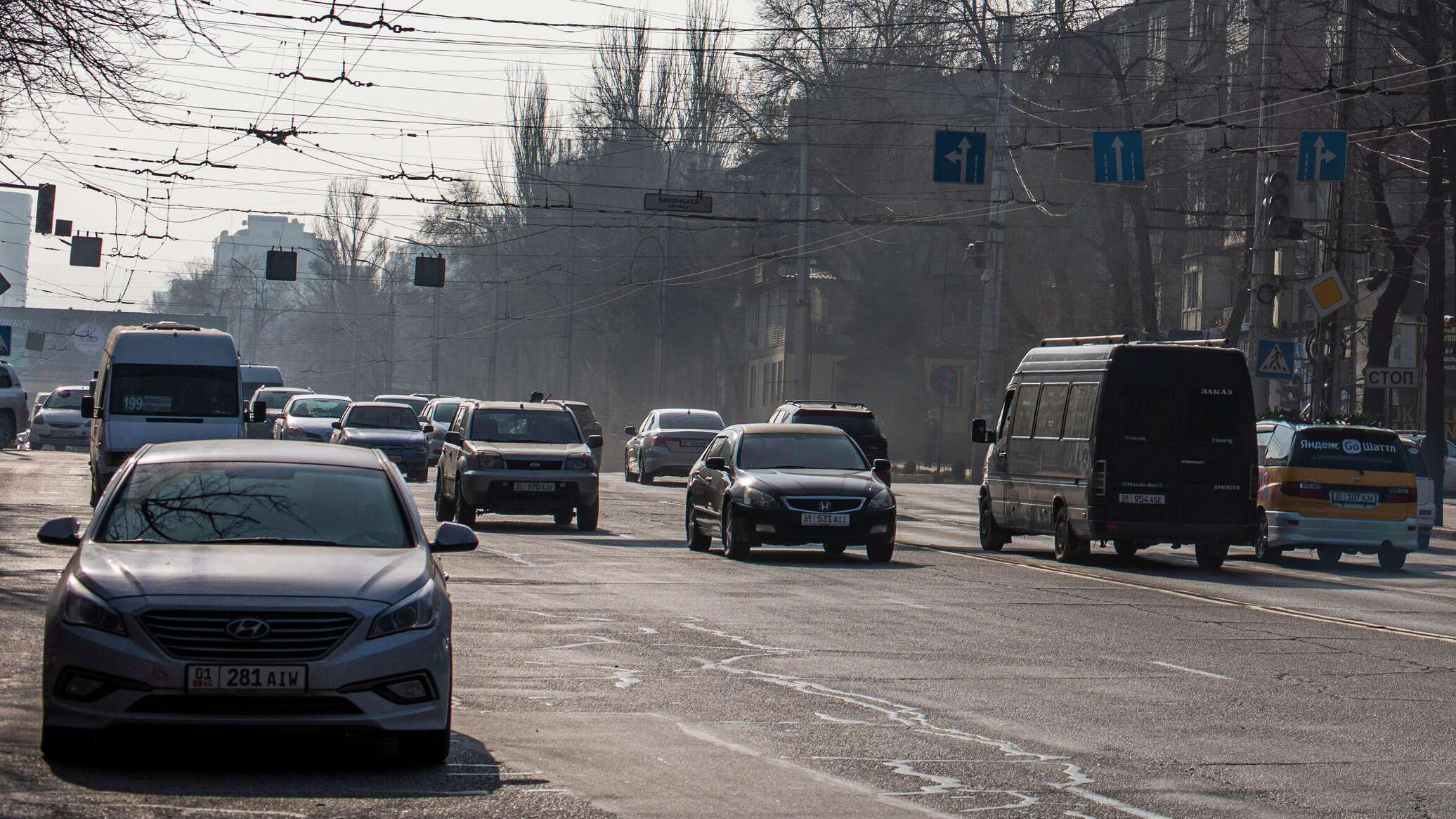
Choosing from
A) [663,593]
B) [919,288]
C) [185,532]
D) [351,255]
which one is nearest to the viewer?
[185,532]

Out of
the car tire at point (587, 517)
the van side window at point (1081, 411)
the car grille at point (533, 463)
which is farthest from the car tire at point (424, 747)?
the car tire at point (587, 517)

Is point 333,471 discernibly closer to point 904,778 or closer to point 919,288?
point 904,778

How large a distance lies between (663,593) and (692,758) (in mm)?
8182

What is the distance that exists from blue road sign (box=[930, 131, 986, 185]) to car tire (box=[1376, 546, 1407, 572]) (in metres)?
13.6

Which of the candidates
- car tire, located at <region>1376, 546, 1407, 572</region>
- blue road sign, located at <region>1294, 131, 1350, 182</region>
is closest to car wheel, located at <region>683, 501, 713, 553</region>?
car tire, located at <region>1376, 546, 1407, 572</region>

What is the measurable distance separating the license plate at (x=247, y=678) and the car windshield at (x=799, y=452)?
46.4ft

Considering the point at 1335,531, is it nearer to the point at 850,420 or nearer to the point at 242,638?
the point at 850,420

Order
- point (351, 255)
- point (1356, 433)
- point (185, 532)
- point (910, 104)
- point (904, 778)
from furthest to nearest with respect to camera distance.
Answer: point (351, 255) → point (910, 104) → point (1356, 433) → point (185, 532) → point (904, 778)

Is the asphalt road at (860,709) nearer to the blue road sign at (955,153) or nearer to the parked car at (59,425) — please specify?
the blue road sign at (955,153)

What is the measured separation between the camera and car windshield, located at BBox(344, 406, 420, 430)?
3703cm

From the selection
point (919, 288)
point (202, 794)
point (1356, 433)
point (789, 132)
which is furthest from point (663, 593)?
point (919, 288)

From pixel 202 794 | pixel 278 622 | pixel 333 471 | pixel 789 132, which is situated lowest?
pixel 202 794

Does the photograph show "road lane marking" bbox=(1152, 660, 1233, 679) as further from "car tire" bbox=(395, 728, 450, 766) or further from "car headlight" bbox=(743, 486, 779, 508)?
"car headlight" bbox=(743, 486, 779, 508)

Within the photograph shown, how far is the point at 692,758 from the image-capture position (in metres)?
8.16
